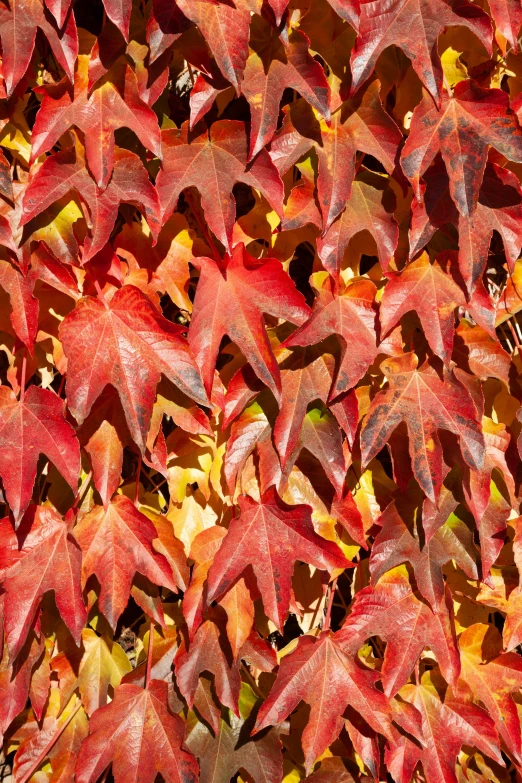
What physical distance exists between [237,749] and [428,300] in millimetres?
875

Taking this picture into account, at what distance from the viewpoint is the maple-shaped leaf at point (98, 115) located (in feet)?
3.47

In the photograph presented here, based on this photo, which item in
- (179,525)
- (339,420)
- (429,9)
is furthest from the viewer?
(179,525)

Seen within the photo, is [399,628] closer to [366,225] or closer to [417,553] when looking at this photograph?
[417,553]

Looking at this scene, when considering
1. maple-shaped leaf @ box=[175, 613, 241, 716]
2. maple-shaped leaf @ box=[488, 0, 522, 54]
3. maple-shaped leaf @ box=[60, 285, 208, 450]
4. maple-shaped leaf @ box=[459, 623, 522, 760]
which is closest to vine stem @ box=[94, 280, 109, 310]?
maple-shaped leaf @ box=[60, 285, 208, 450]

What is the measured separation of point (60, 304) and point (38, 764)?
86 cm

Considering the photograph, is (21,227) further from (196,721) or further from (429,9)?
(196,721)

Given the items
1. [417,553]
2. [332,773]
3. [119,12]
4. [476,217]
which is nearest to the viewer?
[119,12]

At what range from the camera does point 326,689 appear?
1226mm

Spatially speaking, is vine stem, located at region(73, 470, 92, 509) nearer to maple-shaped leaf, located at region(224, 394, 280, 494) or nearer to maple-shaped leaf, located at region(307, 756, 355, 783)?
maple-shaped leaf, located at region(224, 394, 280, 494)

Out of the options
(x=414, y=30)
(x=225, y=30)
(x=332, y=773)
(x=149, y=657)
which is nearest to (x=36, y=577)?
(x=149, y=657)

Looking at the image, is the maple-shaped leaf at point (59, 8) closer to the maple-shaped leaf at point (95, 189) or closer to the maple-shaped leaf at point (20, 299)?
the maple-shaped leaf at point (95, 189)

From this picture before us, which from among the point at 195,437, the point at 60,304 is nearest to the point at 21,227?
the point at 60,304

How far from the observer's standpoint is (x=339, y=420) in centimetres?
114

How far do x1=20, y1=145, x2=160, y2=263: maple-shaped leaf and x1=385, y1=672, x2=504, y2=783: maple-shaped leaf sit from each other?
3.18ft
